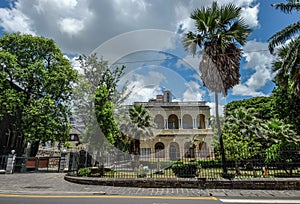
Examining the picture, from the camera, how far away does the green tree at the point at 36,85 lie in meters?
17.9

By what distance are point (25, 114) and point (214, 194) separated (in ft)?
58.7

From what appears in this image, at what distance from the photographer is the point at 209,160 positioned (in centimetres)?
1011

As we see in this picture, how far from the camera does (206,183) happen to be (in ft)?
27.9

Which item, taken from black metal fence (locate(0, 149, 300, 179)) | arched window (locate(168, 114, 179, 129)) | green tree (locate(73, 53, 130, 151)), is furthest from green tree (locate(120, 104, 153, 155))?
arched window (locate(168, 114, 179, 129))

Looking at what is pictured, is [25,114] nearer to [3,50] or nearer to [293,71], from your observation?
[3,50]

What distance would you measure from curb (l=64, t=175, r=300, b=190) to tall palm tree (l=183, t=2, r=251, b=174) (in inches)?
135

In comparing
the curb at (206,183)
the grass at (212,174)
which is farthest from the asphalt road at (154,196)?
the grass at (212,174)

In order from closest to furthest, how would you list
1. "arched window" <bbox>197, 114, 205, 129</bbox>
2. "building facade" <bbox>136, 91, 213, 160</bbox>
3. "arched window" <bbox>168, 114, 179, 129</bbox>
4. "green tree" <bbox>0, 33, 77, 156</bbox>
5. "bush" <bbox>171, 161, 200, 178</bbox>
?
"bush" <bbox>171, 161, 200, 178</bbox>, "green tree" <bbox>0, 33, 77, 156</bbox>, "building facade" <bbox>136, 91, 213, 160</bbox>, "arched window" <bbox>197, 114, 205, 129</bbox>, "arched window" <bbox>168, 114, 179, 129</bbox>

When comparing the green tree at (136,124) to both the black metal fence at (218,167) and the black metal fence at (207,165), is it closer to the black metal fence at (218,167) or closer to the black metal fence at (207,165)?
the black metal fence at (207,165)

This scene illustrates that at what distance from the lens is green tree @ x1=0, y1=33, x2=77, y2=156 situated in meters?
17.9

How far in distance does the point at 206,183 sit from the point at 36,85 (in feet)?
60.0

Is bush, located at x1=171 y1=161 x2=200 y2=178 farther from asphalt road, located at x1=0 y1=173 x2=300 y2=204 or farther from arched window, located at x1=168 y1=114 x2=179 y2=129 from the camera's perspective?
arched window, located at x1=168 y1=114 x2=179 y2=129

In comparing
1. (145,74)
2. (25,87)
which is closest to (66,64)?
(25,87)

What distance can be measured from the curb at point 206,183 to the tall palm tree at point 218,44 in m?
3.42
